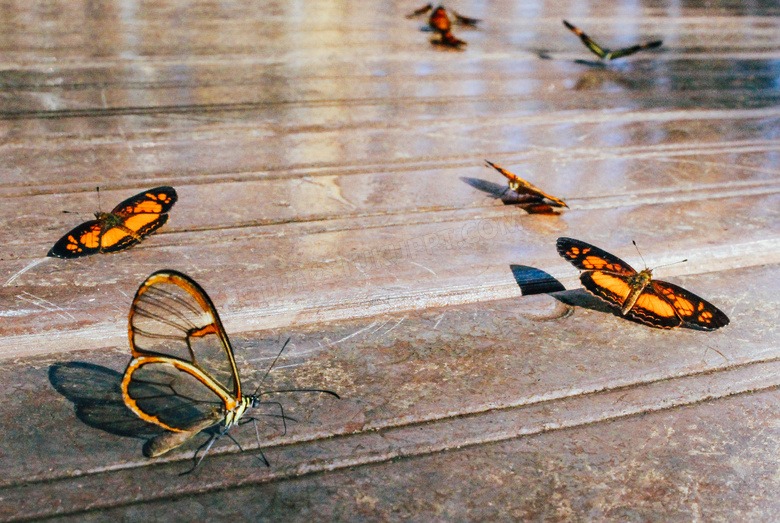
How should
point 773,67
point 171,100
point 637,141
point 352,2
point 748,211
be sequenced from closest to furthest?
point 748,211 < point 637,141 < point 171,100 < point 773,67 < point 352,2

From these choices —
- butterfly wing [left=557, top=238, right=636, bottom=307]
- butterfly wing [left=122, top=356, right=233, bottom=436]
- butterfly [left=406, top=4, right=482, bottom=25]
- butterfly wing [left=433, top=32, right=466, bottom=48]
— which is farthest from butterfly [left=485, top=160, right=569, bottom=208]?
butterfly [left=406, top=4, right=482, bottom=25]

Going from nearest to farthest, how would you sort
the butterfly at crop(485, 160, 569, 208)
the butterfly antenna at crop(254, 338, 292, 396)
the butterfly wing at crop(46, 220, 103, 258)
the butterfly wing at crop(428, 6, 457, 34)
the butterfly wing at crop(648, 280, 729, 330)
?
1. the butterfly antenna at crop(254, 338, 292, 396)
2. the butterfly wing at crop(648, 280, 729, 330)
3. the butterfly wing at crop(46, 220, 103, 258)
4. the butterfly at crop(485, 160, 569, 208)
5. the butterfly wing at crop(428, 6, 457, 34)

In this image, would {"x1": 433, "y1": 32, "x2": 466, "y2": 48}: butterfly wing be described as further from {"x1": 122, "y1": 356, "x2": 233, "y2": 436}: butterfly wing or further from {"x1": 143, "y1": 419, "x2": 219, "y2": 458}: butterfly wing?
{"x1": 143, "y1": 419, "x2": 219, "y2": 458}: butterfly wing

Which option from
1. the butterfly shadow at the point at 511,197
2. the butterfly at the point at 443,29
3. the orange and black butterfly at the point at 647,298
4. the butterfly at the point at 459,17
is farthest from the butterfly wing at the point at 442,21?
the orange and black butterfly at the point at 647,298

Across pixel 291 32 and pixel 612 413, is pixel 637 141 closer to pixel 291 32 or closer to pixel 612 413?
pixel 612 413

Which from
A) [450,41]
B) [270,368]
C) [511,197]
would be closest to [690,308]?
[511,197]

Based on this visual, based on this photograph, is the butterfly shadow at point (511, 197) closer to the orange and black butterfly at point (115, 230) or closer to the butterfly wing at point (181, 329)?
the orange and black butterfly at point (115, 230)

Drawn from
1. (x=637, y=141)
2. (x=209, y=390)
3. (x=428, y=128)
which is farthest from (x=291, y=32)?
(x=209, y=390)
